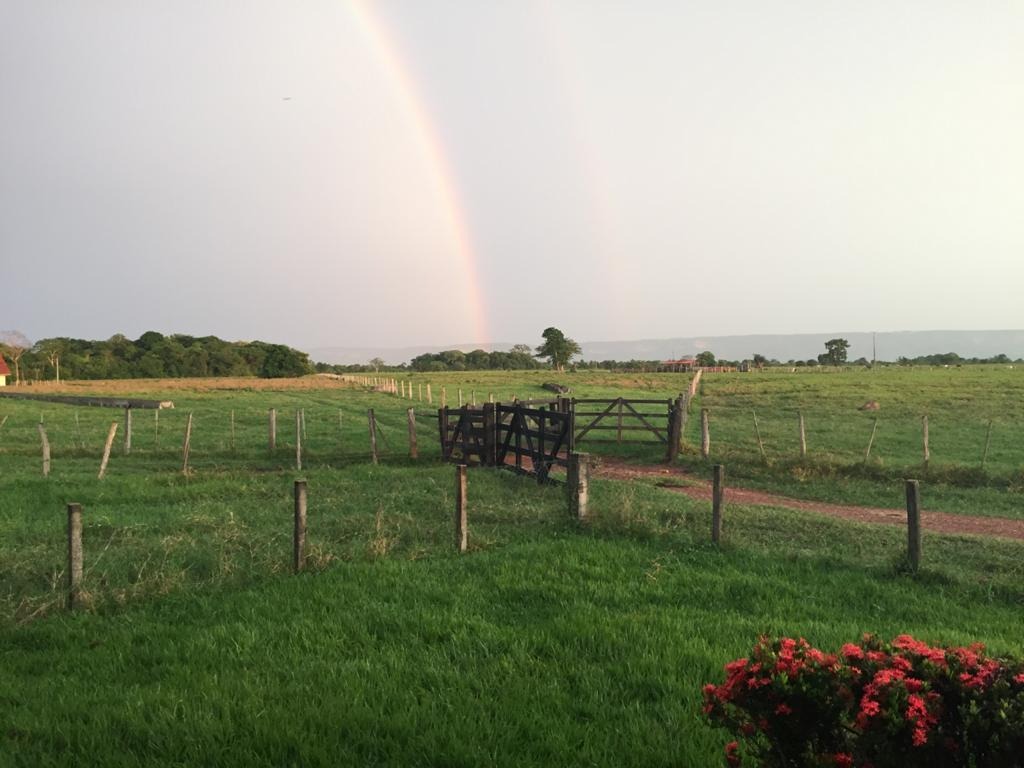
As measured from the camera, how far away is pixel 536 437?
49.7 feet

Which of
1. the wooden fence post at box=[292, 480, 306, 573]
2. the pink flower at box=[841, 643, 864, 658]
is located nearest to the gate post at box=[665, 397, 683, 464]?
the wooden fence post at box=[292, 480, 306, 573]

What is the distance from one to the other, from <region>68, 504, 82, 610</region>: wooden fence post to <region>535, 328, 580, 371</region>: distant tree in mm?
117421

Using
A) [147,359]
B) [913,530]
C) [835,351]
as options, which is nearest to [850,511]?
[913,530]

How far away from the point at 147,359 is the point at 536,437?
107 metres

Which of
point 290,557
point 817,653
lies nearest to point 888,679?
point 817,653

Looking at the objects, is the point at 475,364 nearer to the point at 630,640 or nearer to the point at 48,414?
the point at 48,414

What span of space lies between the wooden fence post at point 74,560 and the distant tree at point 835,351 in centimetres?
13628

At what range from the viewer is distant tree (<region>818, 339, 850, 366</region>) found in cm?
13075

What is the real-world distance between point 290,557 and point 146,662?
8.86 feet

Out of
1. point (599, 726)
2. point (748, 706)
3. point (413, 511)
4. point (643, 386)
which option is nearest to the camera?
point (748, 706)

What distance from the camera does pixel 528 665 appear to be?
482cm

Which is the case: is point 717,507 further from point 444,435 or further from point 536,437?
point 444,435

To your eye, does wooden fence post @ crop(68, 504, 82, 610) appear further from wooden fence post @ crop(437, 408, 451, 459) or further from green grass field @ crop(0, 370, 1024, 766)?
wooden fence post @ crop(437, 408, 451, 459)

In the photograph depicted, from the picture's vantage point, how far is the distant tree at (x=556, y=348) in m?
124
